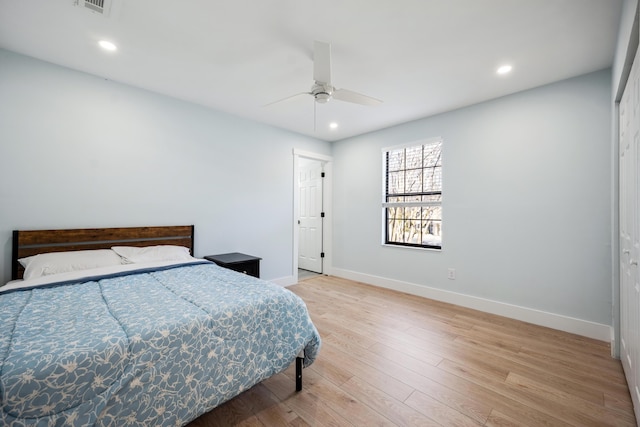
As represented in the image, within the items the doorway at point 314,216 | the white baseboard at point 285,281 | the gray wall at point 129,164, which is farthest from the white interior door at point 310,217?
the gray wall at point 129,164

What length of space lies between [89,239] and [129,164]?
0.86m

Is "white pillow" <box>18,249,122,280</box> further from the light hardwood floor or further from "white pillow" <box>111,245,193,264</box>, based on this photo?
the light hardwood floor

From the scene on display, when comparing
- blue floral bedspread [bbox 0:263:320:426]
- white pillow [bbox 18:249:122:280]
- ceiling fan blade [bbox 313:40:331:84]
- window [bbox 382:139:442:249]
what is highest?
ceiling fan blade [bbox 313:40:331:84]

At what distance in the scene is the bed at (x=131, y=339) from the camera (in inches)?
40.9

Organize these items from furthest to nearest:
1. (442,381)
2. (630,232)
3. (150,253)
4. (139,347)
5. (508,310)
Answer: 1. (508,310)
2. (150,253)
3. (442,381)
4. (630,232)
5. (139,347)

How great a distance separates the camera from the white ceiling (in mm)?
A: 1841

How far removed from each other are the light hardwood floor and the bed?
0.25 meters

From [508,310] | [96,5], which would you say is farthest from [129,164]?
[508,310]

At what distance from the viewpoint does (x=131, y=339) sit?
1224 millimetres

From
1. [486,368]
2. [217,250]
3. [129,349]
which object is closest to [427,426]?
[486,368]

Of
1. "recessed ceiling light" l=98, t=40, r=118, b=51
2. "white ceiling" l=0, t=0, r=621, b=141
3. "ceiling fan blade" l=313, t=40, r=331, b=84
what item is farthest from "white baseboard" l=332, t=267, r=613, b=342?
"recessed ceiling light" l=98, t=40, r=118, b=51

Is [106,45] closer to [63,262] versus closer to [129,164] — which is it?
[129,164]

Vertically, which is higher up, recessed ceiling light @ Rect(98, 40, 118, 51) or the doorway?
recessed ceiling light @ Rect(98, 40, 118, 51)

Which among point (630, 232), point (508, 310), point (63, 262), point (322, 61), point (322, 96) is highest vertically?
point (322, 61)
